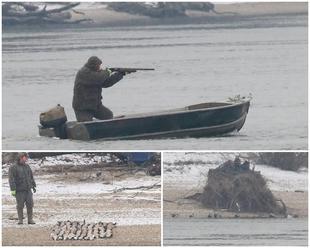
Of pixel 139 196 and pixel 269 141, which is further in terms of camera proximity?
pixel 269 141

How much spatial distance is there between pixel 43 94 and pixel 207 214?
24.2 ft

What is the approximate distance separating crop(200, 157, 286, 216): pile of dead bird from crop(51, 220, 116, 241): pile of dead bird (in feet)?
4.44

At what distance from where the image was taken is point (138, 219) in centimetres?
2034

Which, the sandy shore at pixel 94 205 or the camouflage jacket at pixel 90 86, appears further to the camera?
the camouflage jacket at pixel 90 86

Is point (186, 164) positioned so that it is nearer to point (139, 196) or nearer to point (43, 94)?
point (139, 196)

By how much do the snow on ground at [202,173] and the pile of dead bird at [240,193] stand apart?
101 millimetres

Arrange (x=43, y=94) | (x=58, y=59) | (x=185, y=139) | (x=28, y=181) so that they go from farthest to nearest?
(x=58, y=59) → (x=43, y=94) → (x=185, y=139) → (x=28, y=181)

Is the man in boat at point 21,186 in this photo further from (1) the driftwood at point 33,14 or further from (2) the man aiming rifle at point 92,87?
(1) the driftwood at point 33,14

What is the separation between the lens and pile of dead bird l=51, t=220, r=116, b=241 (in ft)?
66.4

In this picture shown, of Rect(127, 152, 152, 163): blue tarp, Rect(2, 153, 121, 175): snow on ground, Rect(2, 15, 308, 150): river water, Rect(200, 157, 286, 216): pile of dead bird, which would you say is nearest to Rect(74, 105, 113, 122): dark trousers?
Rect(2, 15, 308, 150): river water

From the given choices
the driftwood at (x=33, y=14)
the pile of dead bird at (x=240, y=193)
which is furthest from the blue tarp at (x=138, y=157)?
the driftwood at (x=33, y=14)

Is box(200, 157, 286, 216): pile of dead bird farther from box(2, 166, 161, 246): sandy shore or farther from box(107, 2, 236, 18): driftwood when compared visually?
box(107, 2, 236, 18): driftwood

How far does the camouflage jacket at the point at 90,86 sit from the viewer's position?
22172mm

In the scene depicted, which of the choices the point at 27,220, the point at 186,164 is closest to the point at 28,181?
the point at 27,220
